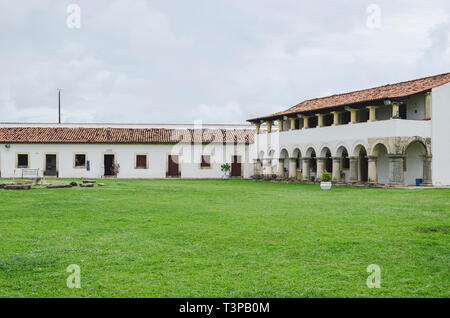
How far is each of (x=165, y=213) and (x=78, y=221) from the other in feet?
7.15

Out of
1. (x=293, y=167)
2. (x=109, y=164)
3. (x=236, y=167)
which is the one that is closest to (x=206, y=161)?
(x=236, y=167)

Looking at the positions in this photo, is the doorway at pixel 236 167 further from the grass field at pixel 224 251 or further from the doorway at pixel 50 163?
the grass field at pixel 224 251

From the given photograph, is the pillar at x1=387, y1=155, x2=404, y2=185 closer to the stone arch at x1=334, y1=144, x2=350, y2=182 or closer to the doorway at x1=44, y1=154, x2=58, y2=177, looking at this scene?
the stone arch at x1=334, y1=144, x2=350, y2=182

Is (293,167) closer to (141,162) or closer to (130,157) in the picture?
(141,162)

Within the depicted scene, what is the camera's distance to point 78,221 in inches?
393

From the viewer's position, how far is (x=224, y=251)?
22.6 feet

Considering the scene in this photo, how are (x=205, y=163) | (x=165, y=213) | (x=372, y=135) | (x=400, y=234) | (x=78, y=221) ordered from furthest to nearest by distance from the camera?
(x=205, y=163) → (x=372, y=135) → (x=165, y=213) → (x=78, y=221) → (x=400, y=234)

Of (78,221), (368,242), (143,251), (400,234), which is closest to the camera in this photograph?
(143,251)

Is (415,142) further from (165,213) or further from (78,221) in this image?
(78,221)

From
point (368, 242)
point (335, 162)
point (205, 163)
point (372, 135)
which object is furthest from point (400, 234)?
point (205, 163)

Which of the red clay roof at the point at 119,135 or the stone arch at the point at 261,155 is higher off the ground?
the red clay roof at the point at 119,135

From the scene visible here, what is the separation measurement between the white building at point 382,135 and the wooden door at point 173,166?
30.6 feet

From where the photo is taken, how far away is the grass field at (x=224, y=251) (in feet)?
16.6

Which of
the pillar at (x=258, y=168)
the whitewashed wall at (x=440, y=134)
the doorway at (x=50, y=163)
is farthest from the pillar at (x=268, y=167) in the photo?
the doorway at (x=50, y=163)
